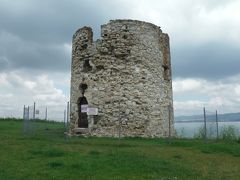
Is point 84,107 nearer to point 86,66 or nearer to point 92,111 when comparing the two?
point 92,111

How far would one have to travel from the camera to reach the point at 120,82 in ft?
60.6

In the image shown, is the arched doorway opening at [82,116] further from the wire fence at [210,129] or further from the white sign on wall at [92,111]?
the wire fence at [210,129]

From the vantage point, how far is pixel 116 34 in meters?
19.1

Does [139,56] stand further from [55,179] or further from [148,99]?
→ [55,179]

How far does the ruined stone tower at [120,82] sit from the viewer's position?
60.1ft

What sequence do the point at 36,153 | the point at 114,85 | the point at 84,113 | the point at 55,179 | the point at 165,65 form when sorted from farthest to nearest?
1. the point at 165,65
2. the point at 84,113
3. the point at 114,85
4. the point at 36,153
5. the point at 55,179

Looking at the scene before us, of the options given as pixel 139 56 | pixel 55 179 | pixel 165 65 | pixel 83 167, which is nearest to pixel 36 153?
pixel 83 167

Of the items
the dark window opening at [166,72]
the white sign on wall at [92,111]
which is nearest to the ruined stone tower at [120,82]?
the white sign on wall at [92,111]

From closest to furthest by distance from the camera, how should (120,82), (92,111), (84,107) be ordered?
(92,111)
(120,82)
(84,107)

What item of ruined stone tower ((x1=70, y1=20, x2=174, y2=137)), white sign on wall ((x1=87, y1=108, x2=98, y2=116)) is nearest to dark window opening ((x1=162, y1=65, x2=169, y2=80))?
ruined stone tower ((x1=70, y1=20, x2=174, y2=137))

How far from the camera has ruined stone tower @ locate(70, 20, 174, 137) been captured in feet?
60.1

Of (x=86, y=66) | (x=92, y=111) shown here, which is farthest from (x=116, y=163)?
(x=86, y=66)

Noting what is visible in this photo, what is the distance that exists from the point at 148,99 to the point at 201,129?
4076 mm

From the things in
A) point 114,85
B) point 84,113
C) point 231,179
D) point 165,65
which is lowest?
point 231,179
